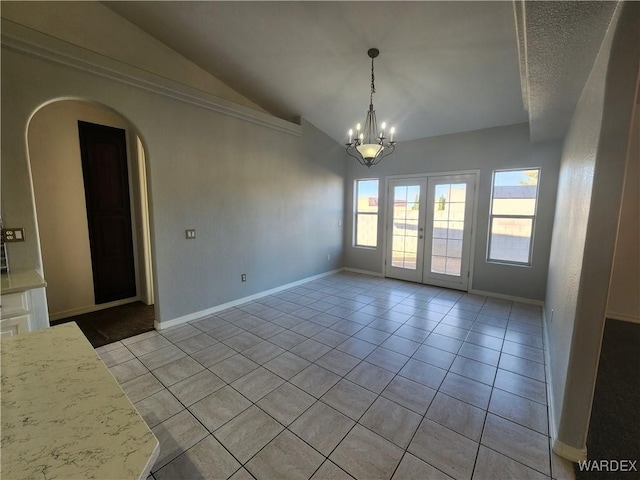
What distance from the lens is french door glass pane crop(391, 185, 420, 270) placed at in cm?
525

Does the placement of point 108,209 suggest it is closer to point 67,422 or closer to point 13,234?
point 13,234

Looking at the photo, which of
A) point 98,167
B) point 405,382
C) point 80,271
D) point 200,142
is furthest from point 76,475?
point 98,167

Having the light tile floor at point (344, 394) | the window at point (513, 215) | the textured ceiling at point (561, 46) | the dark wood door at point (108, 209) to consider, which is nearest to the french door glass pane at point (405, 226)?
the window at point (513, 215)

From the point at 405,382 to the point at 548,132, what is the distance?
3.60m

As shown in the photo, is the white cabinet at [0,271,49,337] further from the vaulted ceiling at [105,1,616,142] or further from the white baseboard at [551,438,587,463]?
the white baseboard at [551,438,587,463]

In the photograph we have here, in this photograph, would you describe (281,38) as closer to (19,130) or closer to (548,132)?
(19,130)

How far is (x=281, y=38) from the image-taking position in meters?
3.01

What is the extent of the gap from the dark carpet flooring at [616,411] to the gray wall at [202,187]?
149 inches

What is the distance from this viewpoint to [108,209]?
3.99 meters

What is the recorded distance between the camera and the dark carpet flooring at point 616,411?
1.70 m

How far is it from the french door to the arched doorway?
426cm

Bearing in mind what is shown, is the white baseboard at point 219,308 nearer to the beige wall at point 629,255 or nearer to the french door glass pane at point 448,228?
the french door glass pane at point 448,228
